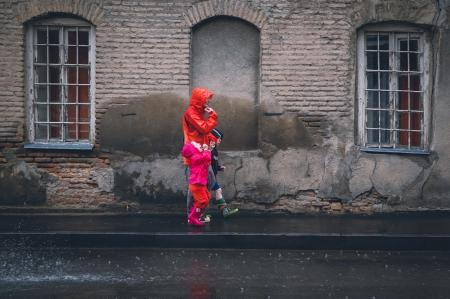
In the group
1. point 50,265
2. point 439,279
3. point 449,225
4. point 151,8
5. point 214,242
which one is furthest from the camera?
point 151,8

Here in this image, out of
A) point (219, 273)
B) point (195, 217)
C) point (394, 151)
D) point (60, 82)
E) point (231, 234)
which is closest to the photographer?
point (219, 273)

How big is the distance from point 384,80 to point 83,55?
16.0 feet

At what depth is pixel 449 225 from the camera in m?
12.0

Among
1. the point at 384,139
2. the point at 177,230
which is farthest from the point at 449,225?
the point at 177,230

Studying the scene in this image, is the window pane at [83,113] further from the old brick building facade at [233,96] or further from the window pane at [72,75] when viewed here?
the window pane at [72,75]

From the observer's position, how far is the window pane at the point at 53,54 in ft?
44.1

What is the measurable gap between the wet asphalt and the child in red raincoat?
109 cm

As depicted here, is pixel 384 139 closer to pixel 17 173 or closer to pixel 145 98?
pixel 145 98

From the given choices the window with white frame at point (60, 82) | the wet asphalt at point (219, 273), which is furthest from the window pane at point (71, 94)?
the wet asphalt at point (219, 273)

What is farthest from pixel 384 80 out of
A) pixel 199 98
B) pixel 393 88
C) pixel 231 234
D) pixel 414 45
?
pixel 231 234

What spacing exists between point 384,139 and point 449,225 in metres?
2.11

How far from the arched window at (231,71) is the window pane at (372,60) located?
70.6 inches

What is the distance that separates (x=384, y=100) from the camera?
44.3 feet

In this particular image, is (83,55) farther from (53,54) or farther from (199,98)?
(199,98)
